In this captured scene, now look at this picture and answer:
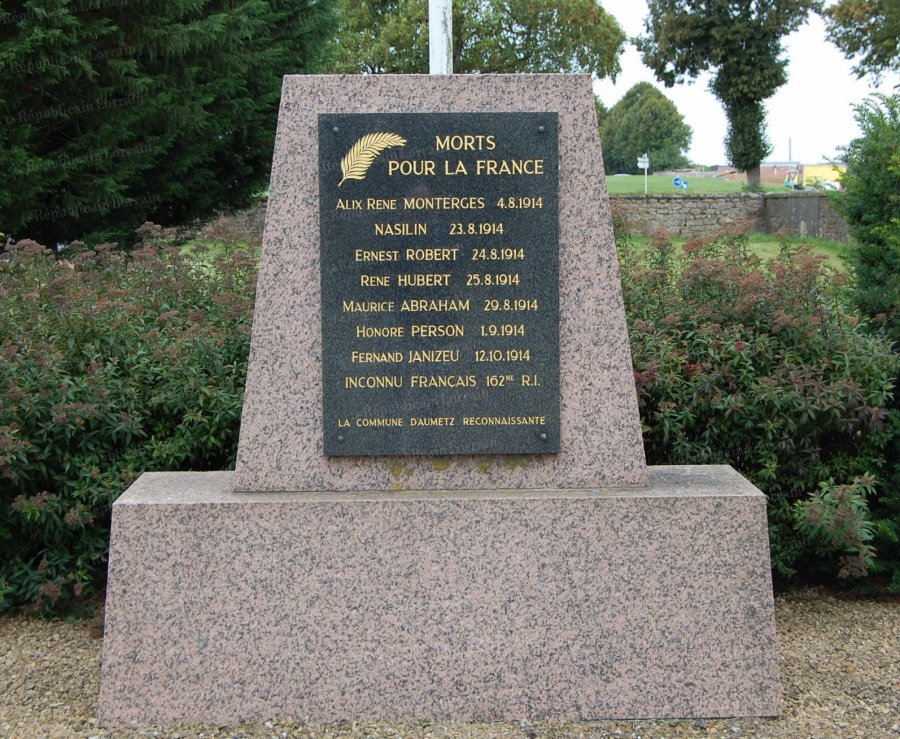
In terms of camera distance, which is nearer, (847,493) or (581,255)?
(581,255)

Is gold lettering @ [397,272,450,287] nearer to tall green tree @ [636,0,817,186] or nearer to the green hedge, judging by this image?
the green hedge

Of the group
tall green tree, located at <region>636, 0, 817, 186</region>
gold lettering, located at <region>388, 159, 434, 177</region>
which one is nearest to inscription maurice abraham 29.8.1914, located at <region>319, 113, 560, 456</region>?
gold lettering, located at <region>388, 159, 434, 177</region>

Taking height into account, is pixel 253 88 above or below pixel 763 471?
above

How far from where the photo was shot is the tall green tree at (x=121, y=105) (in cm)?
920

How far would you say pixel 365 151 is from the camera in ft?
11.2

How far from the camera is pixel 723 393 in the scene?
455 cm

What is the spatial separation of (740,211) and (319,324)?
30.4m

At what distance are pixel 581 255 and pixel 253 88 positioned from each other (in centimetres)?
1047

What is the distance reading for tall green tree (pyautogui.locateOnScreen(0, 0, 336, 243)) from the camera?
9.20 metres

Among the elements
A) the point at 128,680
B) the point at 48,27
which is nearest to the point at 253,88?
the point at 48,27

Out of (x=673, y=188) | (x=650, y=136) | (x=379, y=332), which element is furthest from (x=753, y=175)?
(x=650, y=136)

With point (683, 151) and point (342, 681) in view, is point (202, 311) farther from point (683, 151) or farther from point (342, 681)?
point (683, 151)

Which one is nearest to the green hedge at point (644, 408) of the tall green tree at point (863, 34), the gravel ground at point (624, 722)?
the gravel ground at point (624, 722)

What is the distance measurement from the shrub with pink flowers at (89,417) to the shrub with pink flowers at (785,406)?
1996mm
